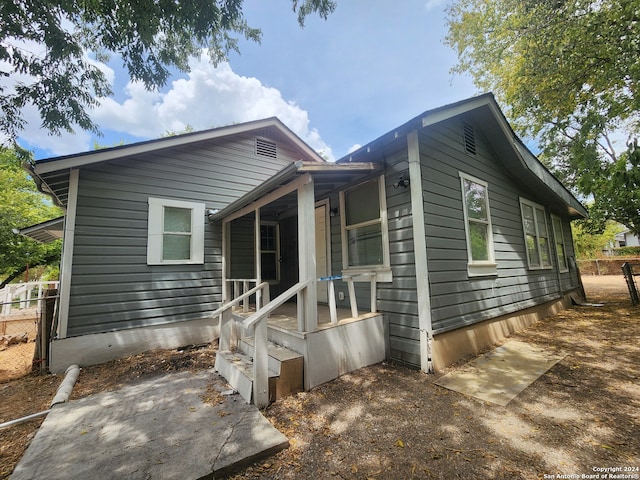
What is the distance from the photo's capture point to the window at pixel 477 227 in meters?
5.01

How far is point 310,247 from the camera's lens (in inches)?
143

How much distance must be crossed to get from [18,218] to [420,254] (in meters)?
17.7

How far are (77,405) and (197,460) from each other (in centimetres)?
214

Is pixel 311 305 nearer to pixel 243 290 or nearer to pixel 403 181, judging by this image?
pixel 403 181

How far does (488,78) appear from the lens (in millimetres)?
13664

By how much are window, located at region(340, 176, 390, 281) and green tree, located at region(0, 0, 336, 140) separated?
324 centimetres

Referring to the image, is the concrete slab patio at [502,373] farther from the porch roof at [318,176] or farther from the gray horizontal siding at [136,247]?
the gray horizontal siding at [136,247]

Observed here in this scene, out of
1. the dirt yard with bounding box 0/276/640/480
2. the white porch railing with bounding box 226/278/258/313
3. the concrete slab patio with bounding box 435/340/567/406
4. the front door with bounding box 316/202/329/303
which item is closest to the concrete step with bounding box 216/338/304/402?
the dirt yard with bounding box 0/276/640/480

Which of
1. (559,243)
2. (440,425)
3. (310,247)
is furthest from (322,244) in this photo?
(559,243)

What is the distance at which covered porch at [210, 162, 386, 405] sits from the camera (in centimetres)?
336

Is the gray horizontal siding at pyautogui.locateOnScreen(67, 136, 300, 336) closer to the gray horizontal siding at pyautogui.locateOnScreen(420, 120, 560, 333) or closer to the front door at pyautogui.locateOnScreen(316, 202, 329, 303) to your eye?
the front door at pyautogui.locateOnScreen(316, 202, 329, 303)

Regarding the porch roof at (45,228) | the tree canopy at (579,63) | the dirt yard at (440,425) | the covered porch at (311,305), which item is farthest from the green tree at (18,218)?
the tree canopy at (579,63)

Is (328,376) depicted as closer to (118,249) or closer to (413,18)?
(118,249)

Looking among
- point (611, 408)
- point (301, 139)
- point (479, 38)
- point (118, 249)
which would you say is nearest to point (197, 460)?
point (611, 408)
